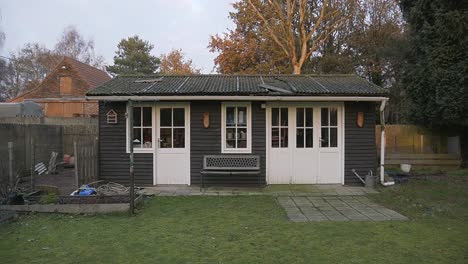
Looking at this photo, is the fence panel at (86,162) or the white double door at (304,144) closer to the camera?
the fence panel at (86,162)

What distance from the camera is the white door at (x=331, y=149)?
1041cm

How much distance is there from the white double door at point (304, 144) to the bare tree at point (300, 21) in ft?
42.2

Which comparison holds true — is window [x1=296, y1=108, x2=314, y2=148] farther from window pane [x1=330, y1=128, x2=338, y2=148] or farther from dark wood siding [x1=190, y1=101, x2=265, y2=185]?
dark wood siding [x1=190, y1=101, x2=265, y2=185]

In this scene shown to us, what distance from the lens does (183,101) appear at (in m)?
10.2

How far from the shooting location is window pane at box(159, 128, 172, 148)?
10.3 m

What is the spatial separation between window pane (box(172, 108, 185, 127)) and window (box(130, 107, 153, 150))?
616 mm

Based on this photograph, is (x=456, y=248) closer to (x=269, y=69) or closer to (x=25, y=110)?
(x=25, y=110)

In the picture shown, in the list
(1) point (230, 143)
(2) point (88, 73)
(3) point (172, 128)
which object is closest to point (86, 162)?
(3) point (172, 128)

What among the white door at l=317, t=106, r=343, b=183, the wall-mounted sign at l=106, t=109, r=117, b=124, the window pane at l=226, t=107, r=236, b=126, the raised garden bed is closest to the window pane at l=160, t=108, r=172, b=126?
the wall-mounted sign at l=106, t=109, r=117, b=124

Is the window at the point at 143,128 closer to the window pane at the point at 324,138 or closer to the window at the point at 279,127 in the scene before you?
the window at the point at 279,127

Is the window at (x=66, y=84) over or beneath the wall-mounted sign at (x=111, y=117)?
over

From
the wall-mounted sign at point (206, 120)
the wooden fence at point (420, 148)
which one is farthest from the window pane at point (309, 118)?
the wooden fence at point (420, 148)

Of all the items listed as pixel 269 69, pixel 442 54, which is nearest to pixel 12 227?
pixel 442 54

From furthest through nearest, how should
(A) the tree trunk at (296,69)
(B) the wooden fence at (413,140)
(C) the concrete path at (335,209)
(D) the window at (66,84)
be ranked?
1. (D) the window at (66,84)
2. (A) the tree trunk at (296,69)
3. (B) the wooden fence at (413,140)
4. (C) the concrete path at (335,209)
